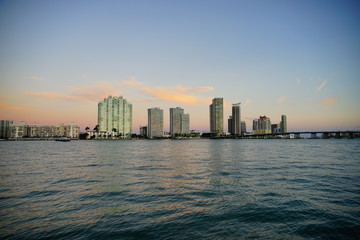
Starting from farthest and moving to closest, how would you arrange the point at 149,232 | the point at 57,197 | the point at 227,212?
the point at 57,197 → the point at 227,212 → the point at 149,232

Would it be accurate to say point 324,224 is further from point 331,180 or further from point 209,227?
point 331,180

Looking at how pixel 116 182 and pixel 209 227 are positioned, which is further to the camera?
pixel 116 182

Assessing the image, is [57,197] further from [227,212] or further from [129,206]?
[227,212]

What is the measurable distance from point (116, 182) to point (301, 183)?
22506 mm

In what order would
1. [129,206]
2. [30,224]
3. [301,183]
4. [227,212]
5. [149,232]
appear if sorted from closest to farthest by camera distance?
[149,232] → [30,224] → [227,212] → [129,206] → [301,183]

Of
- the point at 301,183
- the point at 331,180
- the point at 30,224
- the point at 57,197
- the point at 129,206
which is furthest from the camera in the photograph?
the point at 331,180

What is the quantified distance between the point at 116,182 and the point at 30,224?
41.7ft

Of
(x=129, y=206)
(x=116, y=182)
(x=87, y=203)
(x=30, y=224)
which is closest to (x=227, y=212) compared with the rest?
(x=129, y=206)

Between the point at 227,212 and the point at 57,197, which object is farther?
the point at 57,197

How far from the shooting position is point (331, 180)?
27.5 m

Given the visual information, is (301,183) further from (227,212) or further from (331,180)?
(227,212)

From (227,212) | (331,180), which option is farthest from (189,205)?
(331,180)

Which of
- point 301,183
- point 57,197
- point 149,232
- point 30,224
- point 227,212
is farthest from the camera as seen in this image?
point 301,183

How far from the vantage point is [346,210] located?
53.9 feet
